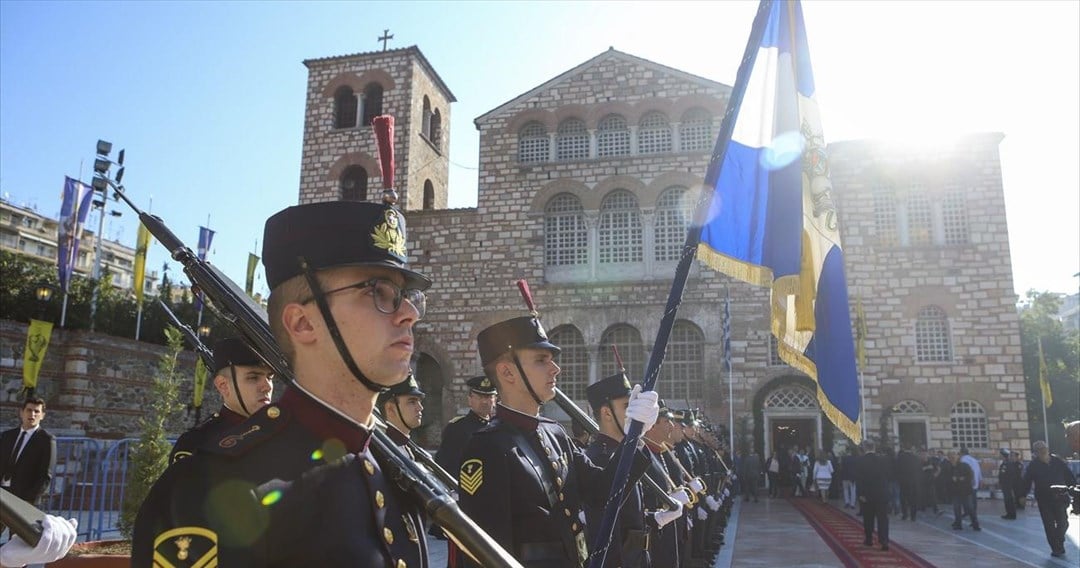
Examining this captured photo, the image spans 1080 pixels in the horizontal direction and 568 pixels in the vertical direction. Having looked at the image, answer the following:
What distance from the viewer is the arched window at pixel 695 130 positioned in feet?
80.8

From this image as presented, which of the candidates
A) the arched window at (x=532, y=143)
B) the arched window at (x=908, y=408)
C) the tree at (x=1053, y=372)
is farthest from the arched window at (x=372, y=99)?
the tree at (x=1053, y=372)

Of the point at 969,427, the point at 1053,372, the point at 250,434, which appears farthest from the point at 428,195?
the point at 1053,372

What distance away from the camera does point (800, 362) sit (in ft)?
15.2

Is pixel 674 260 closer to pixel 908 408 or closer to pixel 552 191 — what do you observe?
pixel 552 191

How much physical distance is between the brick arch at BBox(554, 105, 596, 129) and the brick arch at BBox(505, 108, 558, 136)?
15 centimetres

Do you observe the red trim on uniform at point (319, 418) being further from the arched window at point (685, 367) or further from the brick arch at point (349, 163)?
the brick arch at point (349, 163)

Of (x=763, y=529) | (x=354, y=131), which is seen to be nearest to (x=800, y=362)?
(x=763, y=529)

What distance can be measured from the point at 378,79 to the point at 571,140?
769 centimetres

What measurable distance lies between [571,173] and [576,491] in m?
21.9

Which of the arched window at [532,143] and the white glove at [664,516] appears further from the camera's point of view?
the arched window at [532,143]

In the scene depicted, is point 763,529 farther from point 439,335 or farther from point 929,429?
point 439,335

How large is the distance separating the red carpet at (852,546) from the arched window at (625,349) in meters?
7.11

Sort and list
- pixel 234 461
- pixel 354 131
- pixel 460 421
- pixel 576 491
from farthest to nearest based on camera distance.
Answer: pixel 354 131
pixel 460 421
pixel 576 491
pixel 234 461

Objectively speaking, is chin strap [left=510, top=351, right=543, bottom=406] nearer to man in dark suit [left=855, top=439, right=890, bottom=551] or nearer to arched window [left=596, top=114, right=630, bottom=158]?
man in dark suit [left=855, top=439, right=890, bottom=551]
